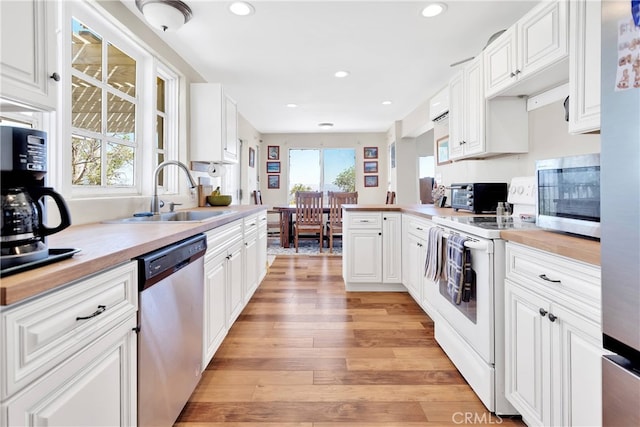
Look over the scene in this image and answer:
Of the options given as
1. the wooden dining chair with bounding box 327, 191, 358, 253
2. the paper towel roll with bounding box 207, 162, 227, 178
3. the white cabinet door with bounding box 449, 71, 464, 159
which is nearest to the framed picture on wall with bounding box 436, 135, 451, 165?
the white cabinet door with bounding box 449, 71, 464, 159

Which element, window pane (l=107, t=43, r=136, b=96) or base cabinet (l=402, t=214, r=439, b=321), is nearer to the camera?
window pane (l=107, t=43, r=136, b=96)

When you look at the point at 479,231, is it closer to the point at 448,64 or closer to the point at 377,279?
the point at 377,279

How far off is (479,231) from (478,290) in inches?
11.4

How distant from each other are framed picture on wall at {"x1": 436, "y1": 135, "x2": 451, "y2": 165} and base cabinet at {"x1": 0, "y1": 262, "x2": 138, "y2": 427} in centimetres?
391

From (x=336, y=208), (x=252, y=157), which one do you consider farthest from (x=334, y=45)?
(x=252, y=157)

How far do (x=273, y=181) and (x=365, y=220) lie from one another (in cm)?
453

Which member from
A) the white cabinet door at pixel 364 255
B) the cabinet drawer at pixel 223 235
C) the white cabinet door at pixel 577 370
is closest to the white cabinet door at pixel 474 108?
the white cabinet door at pixel 364 255

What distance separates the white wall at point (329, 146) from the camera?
7.32 meters

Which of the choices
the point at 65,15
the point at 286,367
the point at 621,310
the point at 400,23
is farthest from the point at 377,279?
Answer: the point at 65,15

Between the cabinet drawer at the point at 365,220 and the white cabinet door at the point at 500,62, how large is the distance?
144cm

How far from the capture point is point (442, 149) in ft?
13.8

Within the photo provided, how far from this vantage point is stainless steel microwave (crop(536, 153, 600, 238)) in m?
1.11

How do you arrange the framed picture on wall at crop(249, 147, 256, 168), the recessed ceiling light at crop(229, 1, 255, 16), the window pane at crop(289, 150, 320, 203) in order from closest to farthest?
the recessed ceiling light at crop(229, 1, 255, 16), the framed picture on wall at crop(249, 147, 256, 168), the window pane at crop(289, 150, 320, 203)

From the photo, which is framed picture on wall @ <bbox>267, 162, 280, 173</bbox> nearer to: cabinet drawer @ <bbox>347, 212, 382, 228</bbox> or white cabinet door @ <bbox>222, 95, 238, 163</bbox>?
white cabinet door @ <bbox>222, 95, 238, 163</bbox>
